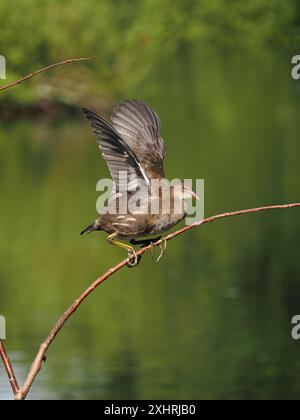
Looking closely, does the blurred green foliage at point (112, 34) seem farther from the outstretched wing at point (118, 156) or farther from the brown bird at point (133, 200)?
the outstretched wing at point (118, 156)

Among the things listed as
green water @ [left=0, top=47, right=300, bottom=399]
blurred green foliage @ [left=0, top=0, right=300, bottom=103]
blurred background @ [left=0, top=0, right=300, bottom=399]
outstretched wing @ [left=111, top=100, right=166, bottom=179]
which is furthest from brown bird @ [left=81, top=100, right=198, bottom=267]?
blurred green foliage @ [left=0, top=0, right=300, bottom=103]

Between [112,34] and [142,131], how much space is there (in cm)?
4147

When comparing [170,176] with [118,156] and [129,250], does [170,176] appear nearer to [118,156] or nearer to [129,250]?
[129,250]

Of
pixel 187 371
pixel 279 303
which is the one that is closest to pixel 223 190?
pixel 279 303

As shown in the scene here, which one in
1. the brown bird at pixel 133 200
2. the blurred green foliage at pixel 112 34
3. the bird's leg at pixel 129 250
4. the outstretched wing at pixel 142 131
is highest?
the blurred green foliage at pixel 112 34

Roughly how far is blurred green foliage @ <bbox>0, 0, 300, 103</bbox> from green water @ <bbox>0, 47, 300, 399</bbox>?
3.94m

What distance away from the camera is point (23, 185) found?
1175 inches

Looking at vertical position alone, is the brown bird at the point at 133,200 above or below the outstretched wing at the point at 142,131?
below

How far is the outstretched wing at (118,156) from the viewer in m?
3.37

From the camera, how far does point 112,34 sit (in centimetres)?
4544

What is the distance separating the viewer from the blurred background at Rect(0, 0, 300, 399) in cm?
1586

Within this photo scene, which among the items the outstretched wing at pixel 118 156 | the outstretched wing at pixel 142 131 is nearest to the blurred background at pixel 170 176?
the outstretched wing at pixel 142 131

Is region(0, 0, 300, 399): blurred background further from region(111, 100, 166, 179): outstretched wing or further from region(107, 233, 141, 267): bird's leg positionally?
region(107, 233, 141, 267): bird's leg

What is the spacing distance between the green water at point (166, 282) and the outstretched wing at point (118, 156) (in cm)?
1032
